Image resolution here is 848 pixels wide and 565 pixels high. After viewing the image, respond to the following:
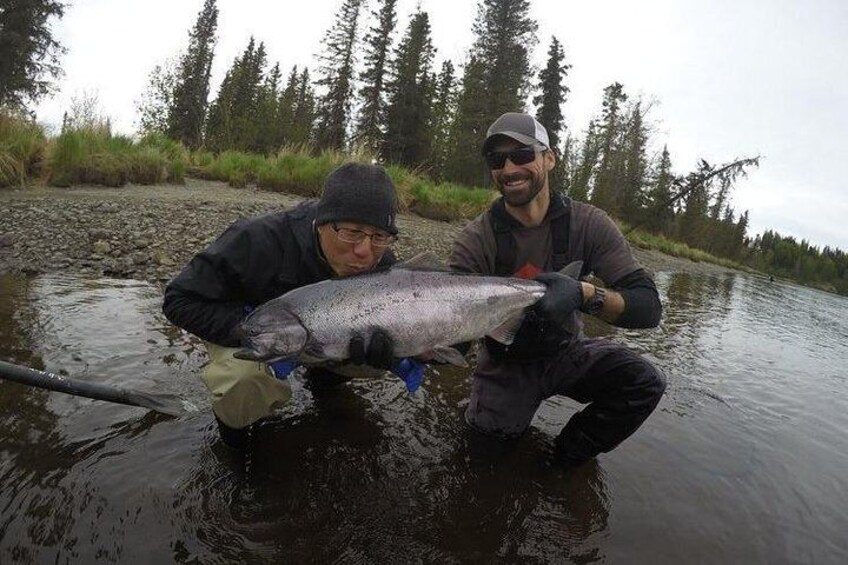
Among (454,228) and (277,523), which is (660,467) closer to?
(277,523)

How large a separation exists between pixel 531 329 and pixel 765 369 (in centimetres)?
563

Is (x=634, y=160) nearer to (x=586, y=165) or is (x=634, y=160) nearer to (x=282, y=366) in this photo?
(x=586, y=165)

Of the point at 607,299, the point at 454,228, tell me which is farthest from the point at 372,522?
the point at 454,228

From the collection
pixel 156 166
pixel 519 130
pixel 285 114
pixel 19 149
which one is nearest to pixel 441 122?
pixel 285 114

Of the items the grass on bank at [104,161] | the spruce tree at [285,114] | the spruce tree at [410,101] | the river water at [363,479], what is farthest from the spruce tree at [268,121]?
the river water at [363,479]

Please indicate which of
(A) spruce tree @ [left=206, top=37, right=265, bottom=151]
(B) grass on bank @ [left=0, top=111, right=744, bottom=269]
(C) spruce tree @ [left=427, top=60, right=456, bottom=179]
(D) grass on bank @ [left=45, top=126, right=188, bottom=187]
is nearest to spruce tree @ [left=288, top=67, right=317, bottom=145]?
(A) spruce tree @ [left=206, top=37, right=265, bottom=151]

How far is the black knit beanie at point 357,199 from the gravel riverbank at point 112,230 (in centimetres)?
469

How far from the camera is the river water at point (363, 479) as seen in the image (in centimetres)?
243

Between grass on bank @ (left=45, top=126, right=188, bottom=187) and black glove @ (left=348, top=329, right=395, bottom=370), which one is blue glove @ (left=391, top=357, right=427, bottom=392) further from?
grass on bank @ (left=45, top=126, right=188, bottom=187)

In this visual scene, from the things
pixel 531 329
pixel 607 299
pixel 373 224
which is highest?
pixel 373 224

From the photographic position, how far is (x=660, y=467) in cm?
369

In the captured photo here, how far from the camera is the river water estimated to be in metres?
2.43

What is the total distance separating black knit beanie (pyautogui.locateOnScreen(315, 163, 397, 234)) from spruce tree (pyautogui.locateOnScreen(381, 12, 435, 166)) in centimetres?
3025


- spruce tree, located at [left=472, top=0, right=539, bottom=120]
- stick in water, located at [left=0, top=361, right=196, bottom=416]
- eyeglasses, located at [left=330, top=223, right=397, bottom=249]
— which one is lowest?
stick in water, located at [left=0, top=361, right=196, bottom=416]
